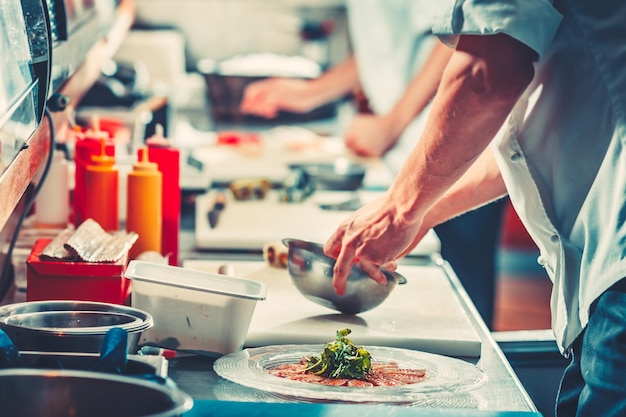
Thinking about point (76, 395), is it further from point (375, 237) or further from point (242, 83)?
point (242, 83)

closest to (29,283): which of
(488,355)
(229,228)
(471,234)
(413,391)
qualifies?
(413,391)

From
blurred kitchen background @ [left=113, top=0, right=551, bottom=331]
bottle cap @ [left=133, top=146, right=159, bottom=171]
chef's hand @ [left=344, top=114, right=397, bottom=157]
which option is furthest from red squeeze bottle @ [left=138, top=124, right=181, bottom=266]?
blurred kitchen background @ [left=113, top=0, right=551, bottom=331]

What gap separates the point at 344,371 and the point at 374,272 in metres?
0.34

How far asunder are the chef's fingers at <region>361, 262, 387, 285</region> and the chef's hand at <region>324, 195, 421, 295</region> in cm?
1

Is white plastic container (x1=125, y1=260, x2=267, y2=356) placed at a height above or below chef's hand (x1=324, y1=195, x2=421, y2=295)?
below

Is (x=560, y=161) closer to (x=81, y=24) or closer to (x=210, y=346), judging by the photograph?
(x=210, y=346)

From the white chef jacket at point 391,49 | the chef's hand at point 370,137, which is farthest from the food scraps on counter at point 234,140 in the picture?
the white chef jacket at point 391,49

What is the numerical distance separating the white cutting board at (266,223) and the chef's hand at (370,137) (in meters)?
0.60

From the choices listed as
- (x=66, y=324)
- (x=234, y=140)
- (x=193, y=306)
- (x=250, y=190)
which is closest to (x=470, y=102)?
(x=193, y=306)

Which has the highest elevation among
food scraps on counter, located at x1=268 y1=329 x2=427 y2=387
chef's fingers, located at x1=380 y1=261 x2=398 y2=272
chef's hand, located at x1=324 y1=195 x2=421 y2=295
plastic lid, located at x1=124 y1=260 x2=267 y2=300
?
chef's hand, located at x1=324 y1=195 x2=421 y2=295

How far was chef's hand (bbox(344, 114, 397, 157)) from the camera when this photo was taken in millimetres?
3539

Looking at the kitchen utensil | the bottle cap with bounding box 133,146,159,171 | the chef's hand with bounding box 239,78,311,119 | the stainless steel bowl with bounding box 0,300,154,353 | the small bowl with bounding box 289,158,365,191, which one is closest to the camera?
the stainless steel bowl with bounding box 0,300,154,353

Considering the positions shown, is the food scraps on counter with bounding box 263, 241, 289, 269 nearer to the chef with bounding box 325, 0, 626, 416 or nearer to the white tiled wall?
the chef with bounding box 325, 0, 626, 416

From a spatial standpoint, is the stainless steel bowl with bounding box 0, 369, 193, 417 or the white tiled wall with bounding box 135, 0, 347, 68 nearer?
the stainless steel bowl with bounding box 0, 369, 193, 417
